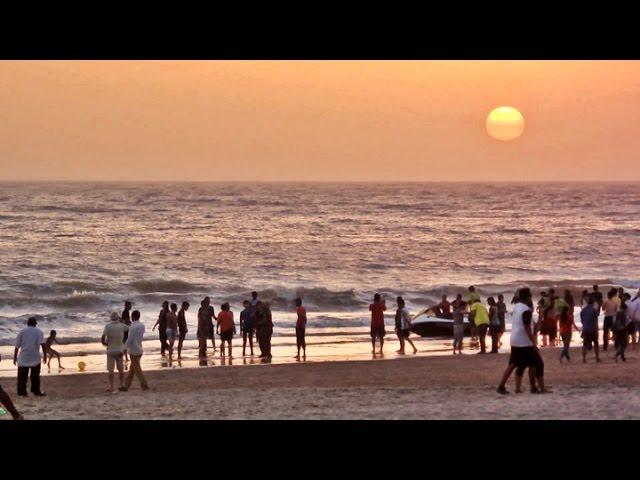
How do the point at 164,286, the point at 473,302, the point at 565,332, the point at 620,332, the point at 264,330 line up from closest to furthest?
1. the point at 620,332
2. the point at 565,332
3. the point at 264,330
4. the point at 473,302
5. the point at 164,286

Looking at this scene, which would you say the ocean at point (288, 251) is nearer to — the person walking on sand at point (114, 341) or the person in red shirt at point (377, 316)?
the person in red shirt at point (377, 316)

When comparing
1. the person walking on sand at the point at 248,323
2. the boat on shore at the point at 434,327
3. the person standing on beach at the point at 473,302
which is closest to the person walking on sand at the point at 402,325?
the person standing on beach at the point at 473,302

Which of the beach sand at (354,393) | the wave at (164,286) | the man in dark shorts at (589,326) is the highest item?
the wave at (164,286)

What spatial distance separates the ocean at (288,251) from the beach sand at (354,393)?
816cm

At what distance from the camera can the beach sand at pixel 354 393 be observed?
1415 centimetres

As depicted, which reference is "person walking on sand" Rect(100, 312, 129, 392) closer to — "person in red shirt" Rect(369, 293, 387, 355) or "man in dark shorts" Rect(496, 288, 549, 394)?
"man in dark shorts" Rect(496, 288, 549, 394)

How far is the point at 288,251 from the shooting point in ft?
223

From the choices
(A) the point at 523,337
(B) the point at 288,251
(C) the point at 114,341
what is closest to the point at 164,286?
(B) the point at 288,251

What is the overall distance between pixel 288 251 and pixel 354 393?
5174cm

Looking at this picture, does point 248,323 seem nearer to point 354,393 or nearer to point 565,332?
point 565,332

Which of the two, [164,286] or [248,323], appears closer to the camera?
[248,323]

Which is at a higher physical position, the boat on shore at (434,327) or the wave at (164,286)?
the wave at (164,286)

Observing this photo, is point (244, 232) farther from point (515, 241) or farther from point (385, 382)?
point (385, 382)
